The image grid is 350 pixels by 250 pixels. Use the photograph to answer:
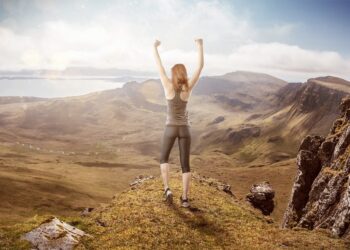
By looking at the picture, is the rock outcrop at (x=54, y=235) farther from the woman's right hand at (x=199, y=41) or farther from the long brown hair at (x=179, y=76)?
the woman's right hand at (x=199, y=41)

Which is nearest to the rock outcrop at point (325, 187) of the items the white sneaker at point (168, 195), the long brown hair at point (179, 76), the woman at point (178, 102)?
the white sneaker at point (168, 195)

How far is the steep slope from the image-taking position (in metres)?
11.8

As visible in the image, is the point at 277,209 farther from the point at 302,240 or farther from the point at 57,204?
the point at 302,240

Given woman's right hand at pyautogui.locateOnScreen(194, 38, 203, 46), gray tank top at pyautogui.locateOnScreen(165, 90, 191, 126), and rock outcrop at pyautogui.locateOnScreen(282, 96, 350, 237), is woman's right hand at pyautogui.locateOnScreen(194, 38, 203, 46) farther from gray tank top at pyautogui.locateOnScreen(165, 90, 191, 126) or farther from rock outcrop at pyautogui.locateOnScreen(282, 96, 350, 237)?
rock outcrop at pyautogui.locateOnScreen(282, 96, 350, 237)

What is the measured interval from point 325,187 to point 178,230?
12.0 meters

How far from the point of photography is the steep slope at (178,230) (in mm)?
11844

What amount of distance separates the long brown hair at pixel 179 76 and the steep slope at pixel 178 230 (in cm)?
475

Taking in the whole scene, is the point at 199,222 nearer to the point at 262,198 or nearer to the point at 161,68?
the point at 161,68

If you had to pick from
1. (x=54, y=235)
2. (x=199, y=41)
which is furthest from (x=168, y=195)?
(x=199, y=41)

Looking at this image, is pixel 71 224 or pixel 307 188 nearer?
pixel 71 224

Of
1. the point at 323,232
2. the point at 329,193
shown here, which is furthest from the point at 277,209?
the point at 323,232

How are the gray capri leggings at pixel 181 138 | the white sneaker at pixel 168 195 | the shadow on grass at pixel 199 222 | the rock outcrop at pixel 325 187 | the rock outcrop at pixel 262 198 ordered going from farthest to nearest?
the rock outcrop at pixel 262 198 → the rock outcrop at pixel 325 187 → the white sneaker at pixel 168 195 → the gray capri leggings at pixel 181 138 → the shadow on grass at pixel 199 222

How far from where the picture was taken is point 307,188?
28531mm

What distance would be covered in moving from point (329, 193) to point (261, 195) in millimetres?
16147
